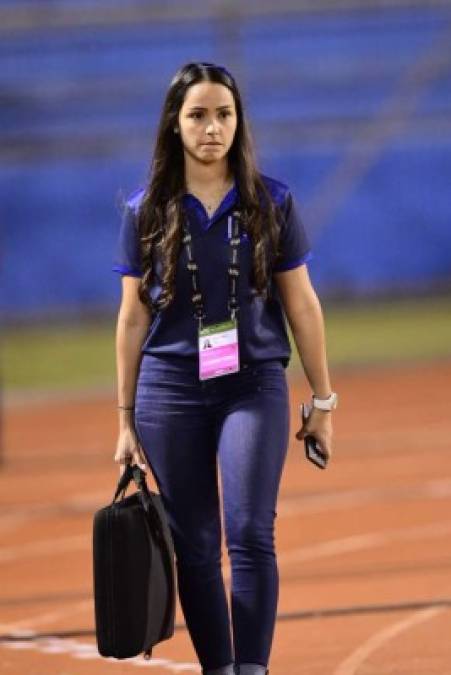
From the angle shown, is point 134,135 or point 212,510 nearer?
point 212,510

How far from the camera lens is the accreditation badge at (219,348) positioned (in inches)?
220

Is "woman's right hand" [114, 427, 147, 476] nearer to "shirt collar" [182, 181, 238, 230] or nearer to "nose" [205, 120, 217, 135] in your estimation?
"shirt collar" [182, 181, 238, 230]

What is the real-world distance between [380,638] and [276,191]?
7.67ft

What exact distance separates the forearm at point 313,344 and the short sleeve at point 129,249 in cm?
55

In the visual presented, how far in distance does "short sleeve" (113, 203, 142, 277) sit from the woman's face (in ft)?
1.03

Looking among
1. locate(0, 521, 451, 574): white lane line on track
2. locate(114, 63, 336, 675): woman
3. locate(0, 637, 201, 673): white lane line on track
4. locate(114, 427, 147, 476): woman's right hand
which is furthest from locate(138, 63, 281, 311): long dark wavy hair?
locate(0, 521, 451, 574): white lane line on track

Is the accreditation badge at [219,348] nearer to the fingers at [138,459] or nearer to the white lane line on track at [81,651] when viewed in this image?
the fingers at [138,459]

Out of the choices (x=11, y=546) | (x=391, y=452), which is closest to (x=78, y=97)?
(x=391, y=452)

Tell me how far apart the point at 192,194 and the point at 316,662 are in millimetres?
2117

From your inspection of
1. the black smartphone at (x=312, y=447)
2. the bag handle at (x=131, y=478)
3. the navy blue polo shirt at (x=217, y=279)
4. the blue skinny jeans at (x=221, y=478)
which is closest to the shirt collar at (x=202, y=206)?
the navy blue polo shirt at (x=217, y=279)

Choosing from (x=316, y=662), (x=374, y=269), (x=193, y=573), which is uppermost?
(x=193, y=573)

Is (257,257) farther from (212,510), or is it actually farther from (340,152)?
(340,152)

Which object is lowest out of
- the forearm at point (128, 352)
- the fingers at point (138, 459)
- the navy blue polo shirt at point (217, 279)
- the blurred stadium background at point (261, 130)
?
the blurred stadium background at point (261, 130)

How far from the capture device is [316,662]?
684 centimetres
